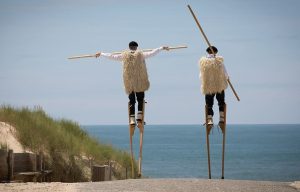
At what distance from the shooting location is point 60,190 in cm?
1552

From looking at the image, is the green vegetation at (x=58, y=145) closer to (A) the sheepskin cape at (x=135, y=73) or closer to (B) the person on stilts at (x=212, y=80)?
(A) the sheepskin cape at (x=135, y=73)

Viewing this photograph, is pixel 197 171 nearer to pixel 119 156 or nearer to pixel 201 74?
pixel 119 156

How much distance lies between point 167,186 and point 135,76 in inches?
147

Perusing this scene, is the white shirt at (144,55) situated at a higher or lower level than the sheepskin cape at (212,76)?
higher

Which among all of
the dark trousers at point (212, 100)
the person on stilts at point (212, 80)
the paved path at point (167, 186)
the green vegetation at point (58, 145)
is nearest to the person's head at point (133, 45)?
the person on stilts at point (212, 80)

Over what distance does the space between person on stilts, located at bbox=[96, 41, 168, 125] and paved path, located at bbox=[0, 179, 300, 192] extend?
8.53 ft

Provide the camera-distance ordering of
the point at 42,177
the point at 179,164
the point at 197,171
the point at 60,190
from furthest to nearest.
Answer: the point at 179,164 < the point at 197,171 < the point at 42,177 < the point at 60,190

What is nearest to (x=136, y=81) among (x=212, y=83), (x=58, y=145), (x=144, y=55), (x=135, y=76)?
(x=135, y=76)

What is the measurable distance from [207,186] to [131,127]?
11.1 ft

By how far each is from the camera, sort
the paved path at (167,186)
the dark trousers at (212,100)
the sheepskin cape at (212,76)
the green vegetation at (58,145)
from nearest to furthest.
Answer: the paved path at (167,186) → the sheepskin cape at (212,76) → the dark trousers at (212,100) → the green vegetation at (58,145)

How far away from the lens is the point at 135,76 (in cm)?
1831

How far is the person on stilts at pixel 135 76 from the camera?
18.3 meters

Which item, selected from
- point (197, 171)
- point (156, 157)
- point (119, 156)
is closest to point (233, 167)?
point (197, 171)

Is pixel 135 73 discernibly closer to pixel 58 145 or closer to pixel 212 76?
pixel 212 76
